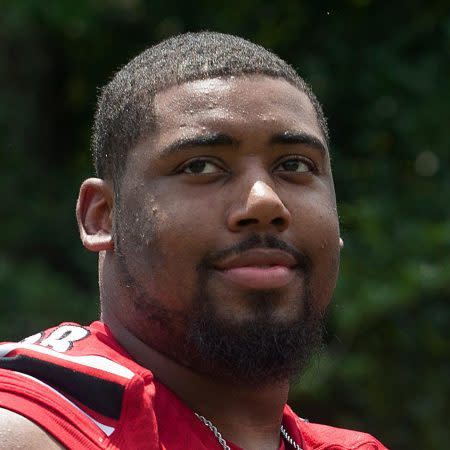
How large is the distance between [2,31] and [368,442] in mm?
5544

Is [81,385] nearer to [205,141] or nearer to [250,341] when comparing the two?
[250,341]

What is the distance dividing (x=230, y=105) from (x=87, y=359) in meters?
0.67

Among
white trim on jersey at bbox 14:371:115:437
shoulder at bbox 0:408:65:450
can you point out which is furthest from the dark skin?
shoulder at bbox 0:408:65:450

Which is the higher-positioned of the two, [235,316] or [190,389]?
[235,316]

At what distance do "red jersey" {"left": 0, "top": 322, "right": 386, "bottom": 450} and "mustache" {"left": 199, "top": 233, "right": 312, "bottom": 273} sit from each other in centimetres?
28

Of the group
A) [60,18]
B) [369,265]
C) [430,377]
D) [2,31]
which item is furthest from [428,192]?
[2,31]

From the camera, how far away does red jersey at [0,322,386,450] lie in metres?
2.17

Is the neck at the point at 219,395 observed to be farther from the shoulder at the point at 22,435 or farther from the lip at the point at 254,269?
the shoulder at the point at 22,435

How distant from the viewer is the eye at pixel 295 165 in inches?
101

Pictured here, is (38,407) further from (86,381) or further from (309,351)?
(309,351)

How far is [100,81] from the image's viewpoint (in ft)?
27.0

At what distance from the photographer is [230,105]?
2.53 m

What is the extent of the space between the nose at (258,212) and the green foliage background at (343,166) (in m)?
3.66

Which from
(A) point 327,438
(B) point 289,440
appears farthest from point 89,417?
(A) point 327,438
